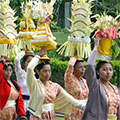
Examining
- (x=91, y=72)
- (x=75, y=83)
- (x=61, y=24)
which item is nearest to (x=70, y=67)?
(x=75, y=83)

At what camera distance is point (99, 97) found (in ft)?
16.0

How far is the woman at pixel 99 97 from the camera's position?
482 cm

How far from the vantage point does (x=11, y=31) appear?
6293 millimetres

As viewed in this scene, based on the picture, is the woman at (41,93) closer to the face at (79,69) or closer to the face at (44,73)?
the face at (44,73)

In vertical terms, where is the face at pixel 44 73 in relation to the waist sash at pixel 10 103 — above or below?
above

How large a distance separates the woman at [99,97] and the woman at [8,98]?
4.68 feet

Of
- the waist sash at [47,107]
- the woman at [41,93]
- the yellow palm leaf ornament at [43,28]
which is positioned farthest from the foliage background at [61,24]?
the waist sash at [47,107]

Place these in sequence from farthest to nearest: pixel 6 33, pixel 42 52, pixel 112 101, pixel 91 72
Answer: pixel 6 33
pixel 42 52
pixel 112 101
pixel 91 72

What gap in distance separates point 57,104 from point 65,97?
0.18 meters

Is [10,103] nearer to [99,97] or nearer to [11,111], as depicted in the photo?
[11,111]

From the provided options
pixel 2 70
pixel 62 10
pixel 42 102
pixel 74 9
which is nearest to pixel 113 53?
pixel 74 9

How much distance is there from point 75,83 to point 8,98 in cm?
120

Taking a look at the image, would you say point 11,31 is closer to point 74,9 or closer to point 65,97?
point 74,9

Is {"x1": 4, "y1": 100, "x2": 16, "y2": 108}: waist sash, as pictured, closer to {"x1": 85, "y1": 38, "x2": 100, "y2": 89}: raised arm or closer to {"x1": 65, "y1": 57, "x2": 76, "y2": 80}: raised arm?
{"x1": 65, "y1": 57, "x2": 76, "y2": 80}: raised arm
